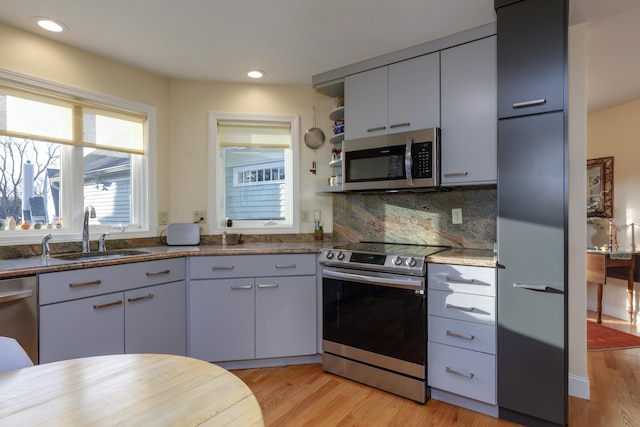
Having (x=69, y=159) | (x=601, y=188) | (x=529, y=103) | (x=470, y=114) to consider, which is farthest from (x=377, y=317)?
(x=601, y=188)

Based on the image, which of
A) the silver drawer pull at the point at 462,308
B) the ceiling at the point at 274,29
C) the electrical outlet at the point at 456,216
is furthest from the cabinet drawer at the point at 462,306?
the ceiling at the point at 274,29

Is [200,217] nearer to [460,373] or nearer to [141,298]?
[141,298]

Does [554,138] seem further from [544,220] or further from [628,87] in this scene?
[628,87]

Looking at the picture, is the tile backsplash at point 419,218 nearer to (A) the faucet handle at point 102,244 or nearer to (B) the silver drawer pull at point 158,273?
(B) the silver drawer pull at point 158,273

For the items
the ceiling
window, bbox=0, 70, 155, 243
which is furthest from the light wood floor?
the ceiling

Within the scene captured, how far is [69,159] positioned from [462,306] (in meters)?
2.87

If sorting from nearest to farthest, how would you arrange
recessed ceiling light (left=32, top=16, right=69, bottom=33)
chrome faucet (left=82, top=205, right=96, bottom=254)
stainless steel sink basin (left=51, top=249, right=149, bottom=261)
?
recessed ceiling light (left=32, top=16, right=69, bottom=33)
stainless steel sink basin (left=51, top=249, right=149, bottom=261)
chrome faucet (left=82, top=205, right=96, bottom=254)

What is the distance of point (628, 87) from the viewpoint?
319cm

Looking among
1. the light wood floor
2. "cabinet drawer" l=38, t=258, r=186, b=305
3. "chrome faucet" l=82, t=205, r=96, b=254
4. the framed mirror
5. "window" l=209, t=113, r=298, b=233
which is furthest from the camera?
the framed mirror

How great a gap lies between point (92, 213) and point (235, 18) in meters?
1.65

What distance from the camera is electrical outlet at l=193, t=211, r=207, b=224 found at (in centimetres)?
296

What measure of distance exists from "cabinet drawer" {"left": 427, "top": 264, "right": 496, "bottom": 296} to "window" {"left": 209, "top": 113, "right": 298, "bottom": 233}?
140 cm

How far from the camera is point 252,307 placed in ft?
8.16

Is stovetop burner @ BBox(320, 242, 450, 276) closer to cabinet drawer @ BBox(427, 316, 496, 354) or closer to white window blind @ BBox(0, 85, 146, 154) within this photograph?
cabinet drawer @ BBox(427, 316, 496, 354)
